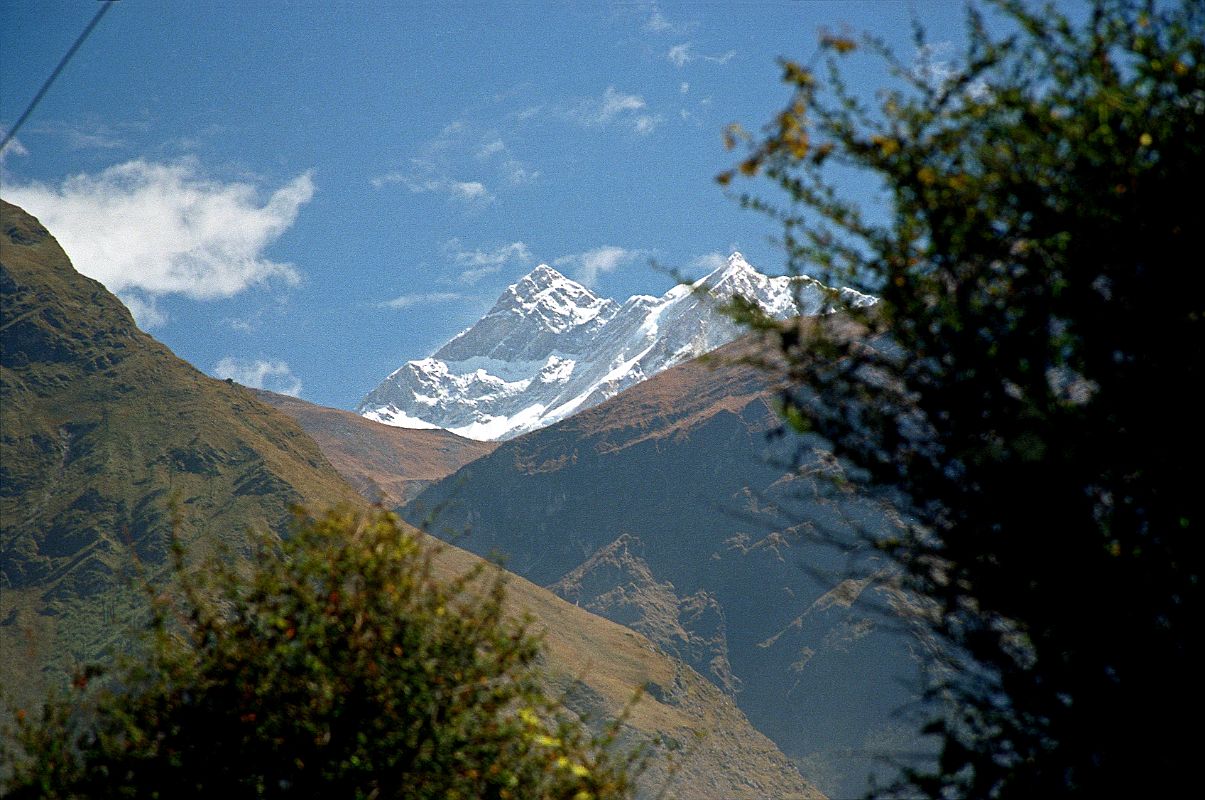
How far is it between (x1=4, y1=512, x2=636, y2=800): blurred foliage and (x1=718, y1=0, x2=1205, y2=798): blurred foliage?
4.24 m

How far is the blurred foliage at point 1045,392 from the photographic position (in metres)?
9.55

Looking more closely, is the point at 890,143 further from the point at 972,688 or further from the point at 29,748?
the point at 29,748

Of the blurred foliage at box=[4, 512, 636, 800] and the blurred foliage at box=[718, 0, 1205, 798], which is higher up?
the blurred foliage at box=[718, 0, 1205, 798]

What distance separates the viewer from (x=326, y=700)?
1118cm

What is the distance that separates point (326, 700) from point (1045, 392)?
7.33 meters

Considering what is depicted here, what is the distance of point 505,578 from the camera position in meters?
12.2

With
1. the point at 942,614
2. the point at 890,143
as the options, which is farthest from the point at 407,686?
the point at 890,143

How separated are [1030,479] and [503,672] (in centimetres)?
599

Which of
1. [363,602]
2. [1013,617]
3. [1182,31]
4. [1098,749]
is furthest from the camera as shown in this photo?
[363,602]

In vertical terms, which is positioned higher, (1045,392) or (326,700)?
(1045,392)

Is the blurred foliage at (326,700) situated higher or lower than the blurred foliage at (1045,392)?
lower

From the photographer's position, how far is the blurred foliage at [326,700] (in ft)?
36.8

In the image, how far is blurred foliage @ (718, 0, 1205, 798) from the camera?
9.55 metres

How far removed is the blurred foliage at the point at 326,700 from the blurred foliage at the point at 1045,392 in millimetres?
4242
